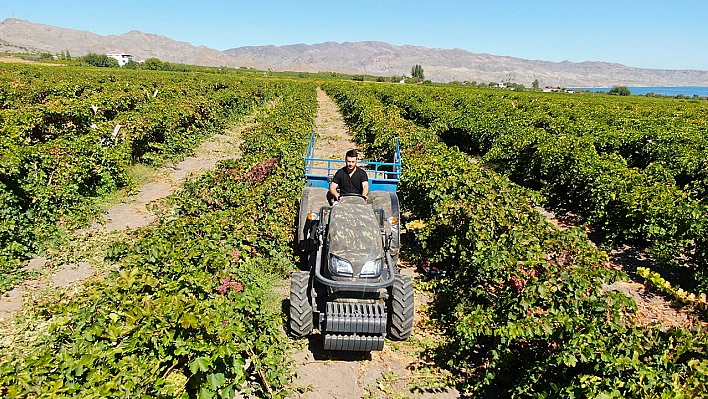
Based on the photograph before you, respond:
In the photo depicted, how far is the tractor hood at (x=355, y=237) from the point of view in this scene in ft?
15.8

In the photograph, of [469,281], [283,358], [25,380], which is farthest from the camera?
[469,281]

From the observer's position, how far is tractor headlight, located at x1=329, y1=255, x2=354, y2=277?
479 cm

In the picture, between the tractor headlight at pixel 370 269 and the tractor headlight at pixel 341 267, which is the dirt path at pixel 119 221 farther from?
the tractor headlight at pixel 370 269

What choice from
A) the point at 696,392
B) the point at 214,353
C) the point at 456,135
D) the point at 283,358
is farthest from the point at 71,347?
the point at 456,135

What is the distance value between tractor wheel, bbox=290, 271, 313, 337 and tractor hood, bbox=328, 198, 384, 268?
24.8 inches

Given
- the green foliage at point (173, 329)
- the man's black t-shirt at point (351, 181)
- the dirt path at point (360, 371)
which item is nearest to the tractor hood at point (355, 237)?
the green foliage at point (173, 329)

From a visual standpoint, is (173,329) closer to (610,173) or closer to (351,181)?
(351,181)

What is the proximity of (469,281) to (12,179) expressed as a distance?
8.06 m

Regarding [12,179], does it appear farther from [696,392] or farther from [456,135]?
[456,135]

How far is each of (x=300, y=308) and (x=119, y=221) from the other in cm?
A: 592

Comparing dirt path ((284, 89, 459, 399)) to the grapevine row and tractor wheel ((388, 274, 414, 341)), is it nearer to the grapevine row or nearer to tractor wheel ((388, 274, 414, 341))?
tractor wheel ((388, 274, 414, 341))

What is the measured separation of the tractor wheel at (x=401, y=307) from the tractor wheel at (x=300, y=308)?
0.95m

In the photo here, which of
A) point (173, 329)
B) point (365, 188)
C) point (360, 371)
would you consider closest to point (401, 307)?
point (360, 371)

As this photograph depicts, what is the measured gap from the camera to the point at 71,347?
338 centimetres
